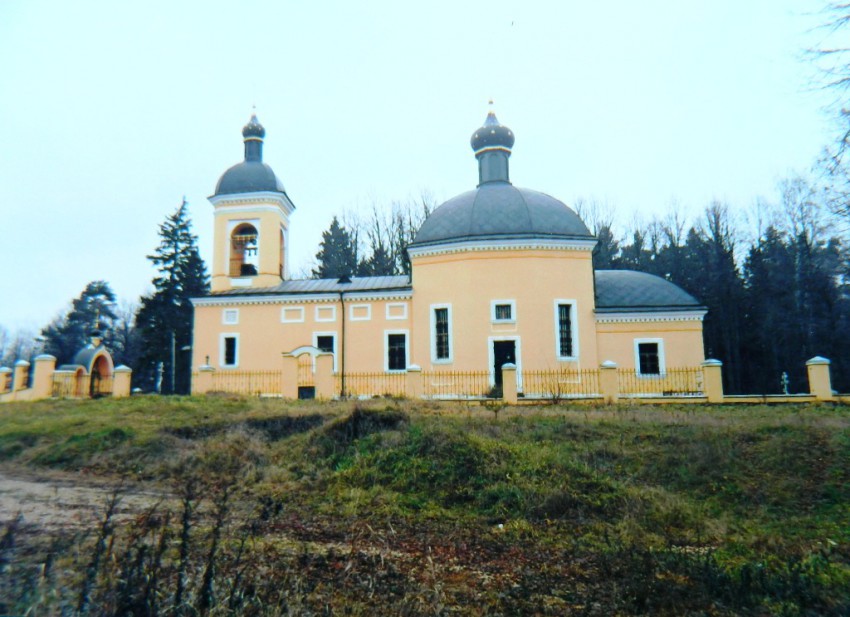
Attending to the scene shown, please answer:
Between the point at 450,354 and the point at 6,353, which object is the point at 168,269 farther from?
the point at 6,353

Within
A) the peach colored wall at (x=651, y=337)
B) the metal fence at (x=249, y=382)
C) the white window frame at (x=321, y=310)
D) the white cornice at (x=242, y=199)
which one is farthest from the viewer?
the white cornice at (x=242, y=199)

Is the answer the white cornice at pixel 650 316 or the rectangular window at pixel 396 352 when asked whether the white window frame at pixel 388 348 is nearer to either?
the rectangular window at pixel 396 352

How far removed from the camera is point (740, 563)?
5.37 metres

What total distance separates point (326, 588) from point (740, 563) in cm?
367

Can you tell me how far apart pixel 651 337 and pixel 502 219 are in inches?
264

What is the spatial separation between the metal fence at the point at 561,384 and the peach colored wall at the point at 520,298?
0.71m

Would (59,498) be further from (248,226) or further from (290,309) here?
(248,226)

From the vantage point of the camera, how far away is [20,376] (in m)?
21.0

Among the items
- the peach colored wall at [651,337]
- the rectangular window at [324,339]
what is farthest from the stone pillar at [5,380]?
the peach colored wall at [651,337]

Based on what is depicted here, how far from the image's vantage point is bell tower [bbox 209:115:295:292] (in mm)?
24297

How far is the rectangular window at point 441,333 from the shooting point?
2078cm

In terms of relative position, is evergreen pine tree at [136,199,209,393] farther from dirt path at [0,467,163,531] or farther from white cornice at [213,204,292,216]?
dirt path at [0,467,163,531]

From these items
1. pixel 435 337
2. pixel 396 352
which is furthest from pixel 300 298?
pixel 435 337

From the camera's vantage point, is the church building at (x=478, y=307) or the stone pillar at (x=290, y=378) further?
the church building at (x=478, y=307)
